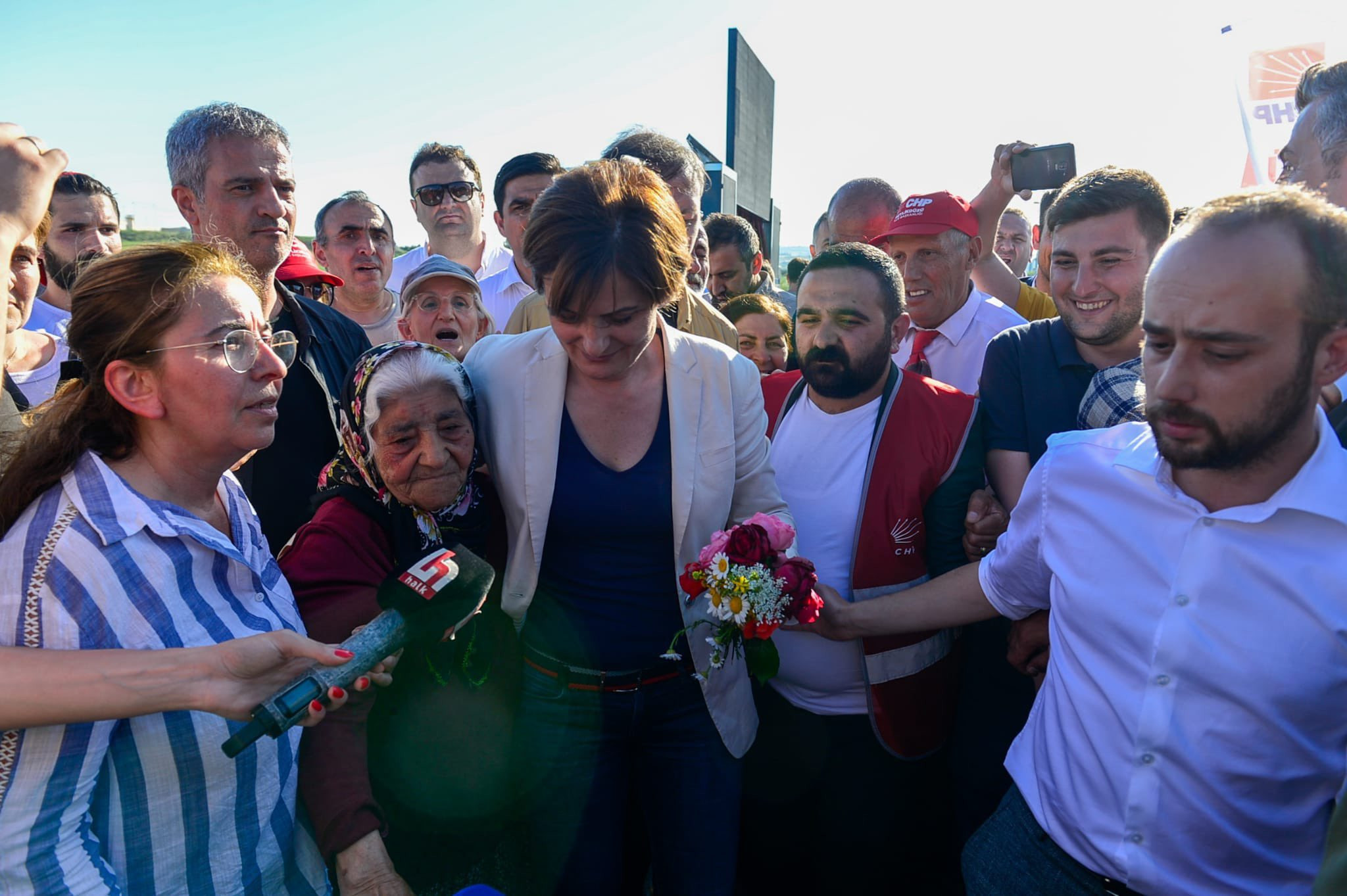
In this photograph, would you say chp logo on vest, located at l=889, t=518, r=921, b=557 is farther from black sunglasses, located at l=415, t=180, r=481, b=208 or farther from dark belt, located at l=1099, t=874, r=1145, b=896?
black sunglasses, located at l=415, t=180, r=481, b=208

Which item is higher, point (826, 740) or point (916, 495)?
point (916, 495)

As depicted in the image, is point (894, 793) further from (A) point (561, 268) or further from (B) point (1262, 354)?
(A) point (561, 268)

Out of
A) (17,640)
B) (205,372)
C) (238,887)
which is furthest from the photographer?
(205,372)

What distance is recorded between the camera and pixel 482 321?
13.4 feet

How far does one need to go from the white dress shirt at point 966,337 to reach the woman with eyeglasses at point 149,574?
311 centimetres

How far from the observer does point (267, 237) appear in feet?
10.7

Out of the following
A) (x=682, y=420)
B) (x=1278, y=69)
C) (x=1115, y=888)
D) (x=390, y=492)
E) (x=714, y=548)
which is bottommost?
(x=1115, y=888)

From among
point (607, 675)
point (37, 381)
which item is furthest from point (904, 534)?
point (37, 381)

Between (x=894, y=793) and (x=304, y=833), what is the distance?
1.95 meters

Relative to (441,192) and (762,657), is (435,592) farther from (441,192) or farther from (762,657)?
(441,192)

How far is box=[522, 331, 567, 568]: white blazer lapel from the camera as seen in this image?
7.96ft

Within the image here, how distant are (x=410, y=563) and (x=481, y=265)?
4.57 m

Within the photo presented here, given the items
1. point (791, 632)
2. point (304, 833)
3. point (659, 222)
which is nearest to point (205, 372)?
point (304, 833)

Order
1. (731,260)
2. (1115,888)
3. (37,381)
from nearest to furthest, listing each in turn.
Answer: (1115,888), (37,381), (731,260)
